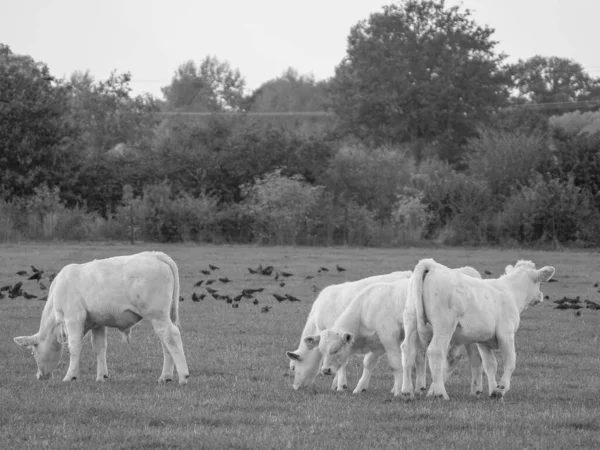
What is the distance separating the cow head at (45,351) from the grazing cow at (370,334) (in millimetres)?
3691

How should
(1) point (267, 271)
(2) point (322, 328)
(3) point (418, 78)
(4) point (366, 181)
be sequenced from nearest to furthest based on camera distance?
(2) point (322, 328)
(1) point (267, 271)
(4) point (366, 181)
(3) point (418, 78)

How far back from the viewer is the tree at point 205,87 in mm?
134500

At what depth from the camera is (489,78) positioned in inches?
3086

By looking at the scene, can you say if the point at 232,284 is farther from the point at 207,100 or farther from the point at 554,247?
the point at 207,100

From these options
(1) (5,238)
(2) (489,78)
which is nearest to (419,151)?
(2) (489,78)

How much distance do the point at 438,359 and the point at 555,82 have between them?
11109 centimetres

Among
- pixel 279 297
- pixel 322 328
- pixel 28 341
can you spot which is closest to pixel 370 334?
Result: pixel 322 328

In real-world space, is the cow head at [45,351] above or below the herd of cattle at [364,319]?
below

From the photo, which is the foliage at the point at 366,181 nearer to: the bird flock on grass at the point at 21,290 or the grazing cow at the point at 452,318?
the bird flock on grass at the point at 21,290

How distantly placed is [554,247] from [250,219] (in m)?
14.4

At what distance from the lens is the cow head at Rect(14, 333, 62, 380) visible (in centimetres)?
1427

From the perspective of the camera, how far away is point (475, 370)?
527 inches

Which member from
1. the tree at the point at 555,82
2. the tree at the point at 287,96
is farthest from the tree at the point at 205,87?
the tree at the point at 555,82

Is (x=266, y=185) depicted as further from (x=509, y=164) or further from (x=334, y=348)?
(x=334, y=348)
